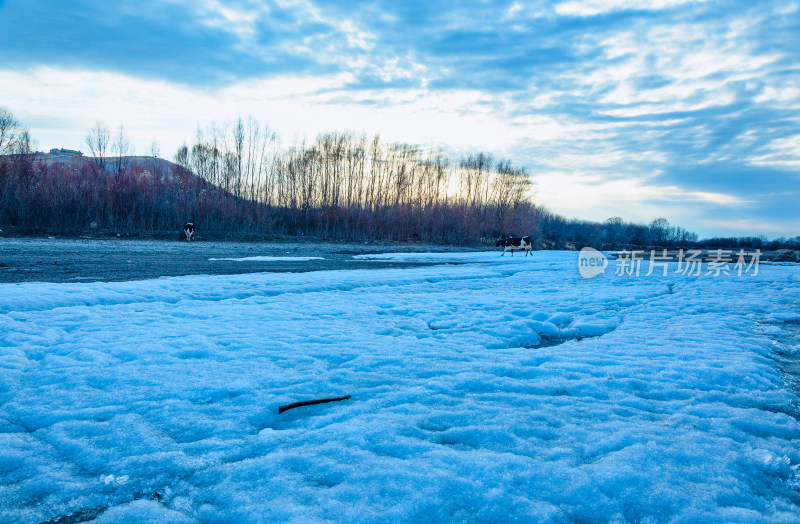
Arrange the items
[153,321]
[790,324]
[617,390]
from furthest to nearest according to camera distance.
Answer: [790,324]
[153,321]
[617,390]

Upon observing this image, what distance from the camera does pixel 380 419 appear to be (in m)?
2.43

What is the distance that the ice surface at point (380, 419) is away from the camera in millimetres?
1695

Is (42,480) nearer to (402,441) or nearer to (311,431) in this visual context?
(311,431)

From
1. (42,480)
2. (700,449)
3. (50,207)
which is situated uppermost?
(50,207)

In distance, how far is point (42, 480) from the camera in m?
1.78

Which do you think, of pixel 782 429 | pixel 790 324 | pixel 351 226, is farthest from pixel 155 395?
pixel 351 226

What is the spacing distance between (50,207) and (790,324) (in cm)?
3177

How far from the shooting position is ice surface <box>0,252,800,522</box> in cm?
170
